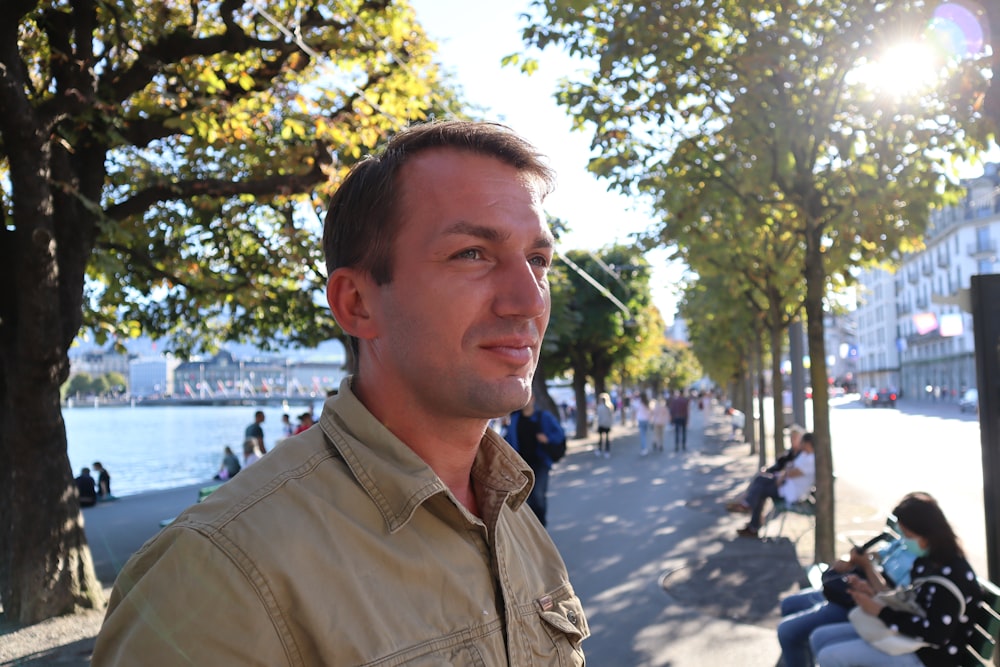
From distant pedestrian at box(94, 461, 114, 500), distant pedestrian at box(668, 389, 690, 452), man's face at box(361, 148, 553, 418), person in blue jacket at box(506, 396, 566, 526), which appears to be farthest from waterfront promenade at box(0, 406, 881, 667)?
distant pedestrian at box(668, 389, 690, 452)

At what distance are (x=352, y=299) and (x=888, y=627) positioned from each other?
4217 millimetres

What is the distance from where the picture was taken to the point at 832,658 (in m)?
4.74

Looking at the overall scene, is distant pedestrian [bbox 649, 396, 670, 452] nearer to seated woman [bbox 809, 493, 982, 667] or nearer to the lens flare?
the lens flare

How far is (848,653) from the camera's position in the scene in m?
4.71

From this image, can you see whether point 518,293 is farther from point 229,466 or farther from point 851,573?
point 229,466

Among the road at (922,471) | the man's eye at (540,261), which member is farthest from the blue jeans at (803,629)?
the man's eye at (540,261)

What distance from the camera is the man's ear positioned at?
5.05ft

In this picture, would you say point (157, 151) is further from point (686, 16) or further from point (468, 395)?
point (468, 395)

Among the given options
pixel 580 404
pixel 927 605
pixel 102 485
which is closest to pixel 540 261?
pixel 927 605

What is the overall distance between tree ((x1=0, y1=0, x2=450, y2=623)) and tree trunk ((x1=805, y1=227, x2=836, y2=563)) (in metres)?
4.74

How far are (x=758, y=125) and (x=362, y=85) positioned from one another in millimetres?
5054

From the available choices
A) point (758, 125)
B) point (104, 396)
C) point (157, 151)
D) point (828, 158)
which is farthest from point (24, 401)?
point (104, 396)

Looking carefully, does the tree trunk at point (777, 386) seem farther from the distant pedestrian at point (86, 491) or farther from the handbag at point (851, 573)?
the distant pedestrian at point (86, 491)

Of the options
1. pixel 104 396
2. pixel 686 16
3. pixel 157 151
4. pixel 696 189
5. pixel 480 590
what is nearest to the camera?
pixel 480 590
